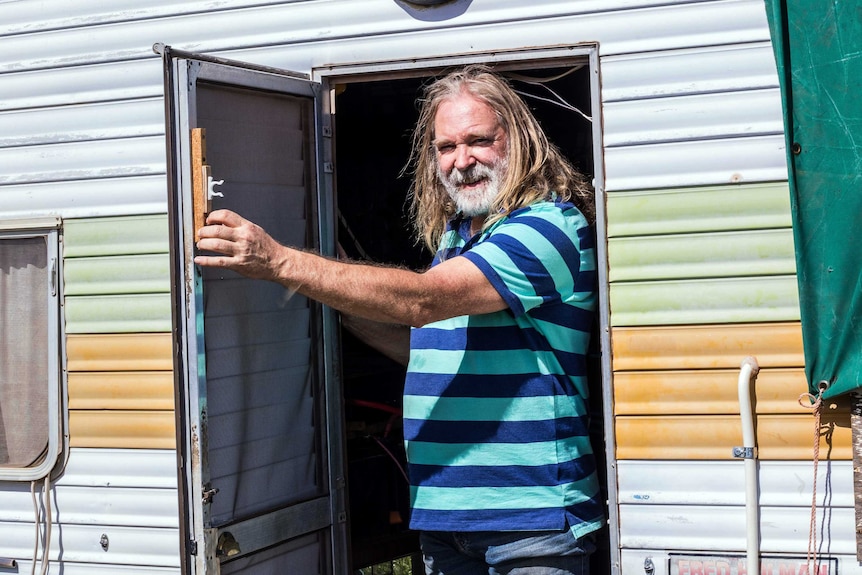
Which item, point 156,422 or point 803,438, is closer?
point 803,438

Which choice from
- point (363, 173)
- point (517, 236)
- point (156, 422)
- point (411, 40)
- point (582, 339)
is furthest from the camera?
point (363, 173)

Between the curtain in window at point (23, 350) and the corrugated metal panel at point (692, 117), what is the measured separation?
7.11 ft

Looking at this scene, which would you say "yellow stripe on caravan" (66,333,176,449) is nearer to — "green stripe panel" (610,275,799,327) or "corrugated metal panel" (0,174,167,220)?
"corrugated metal panel" (0,174,167,220)

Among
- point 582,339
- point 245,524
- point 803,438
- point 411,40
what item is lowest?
point 245,524

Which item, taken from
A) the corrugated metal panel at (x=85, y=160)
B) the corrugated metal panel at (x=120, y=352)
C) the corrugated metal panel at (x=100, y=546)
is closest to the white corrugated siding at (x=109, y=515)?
the corrugated metal panel at (x=100, y=546)

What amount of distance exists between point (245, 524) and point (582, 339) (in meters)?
1.21

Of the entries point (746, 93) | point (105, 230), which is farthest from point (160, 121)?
point (746, 93)

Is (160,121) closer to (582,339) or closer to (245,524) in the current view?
(245,524)

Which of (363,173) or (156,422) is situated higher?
(363,173)

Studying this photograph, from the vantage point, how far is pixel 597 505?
3.08 metres

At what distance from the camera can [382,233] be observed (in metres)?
5.10

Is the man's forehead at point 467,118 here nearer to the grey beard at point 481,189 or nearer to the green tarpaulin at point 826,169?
the grey beard at point 481,189

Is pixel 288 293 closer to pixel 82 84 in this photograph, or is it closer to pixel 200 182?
pixel 200 182

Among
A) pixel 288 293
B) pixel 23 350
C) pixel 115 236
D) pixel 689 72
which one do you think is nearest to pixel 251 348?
pixel 288 293
